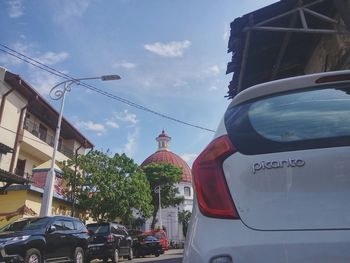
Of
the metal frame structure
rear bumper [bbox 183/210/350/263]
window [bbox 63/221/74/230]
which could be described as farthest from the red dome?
rear bumper [bbox 183/210/350/263]

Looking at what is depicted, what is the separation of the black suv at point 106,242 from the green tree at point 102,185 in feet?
27.1

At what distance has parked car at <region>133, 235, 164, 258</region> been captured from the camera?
26.5 meters

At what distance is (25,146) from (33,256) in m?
19.2

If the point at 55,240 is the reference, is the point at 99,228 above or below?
above

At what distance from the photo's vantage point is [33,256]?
11227mm

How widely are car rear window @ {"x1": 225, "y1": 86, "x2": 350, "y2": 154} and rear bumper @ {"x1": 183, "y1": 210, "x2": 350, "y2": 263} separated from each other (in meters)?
0.47

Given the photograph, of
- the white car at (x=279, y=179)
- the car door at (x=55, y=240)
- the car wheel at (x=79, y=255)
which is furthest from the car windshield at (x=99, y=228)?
the white car at (x=279, y=179)

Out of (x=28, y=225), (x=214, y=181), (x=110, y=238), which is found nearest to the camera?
(x=214, y=181)

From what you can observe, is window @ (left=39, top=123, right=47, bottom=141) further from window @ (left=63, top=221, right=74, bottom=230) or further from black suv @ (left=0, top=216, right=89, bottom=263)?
window @ (left=63, top=221, right=74, bottom=230)

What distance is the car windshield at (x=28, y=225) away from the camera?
12.0 m

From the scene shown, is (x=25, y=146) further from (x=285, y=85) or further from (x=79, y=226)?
(x=285, y=85)

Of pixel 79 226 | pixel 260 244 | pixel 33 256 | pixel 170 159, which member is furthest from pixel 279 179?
pixel 170 159

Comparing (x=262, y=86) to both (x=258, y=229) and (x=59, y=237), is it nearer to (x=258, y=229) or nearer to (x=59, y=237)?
(x=258, y=229)

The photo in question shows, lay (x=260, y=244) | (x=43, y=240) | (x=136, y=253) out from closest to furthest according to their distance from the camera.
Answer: (x=260, y=244) < (x=43, y=240) < (x=136, y=253)
